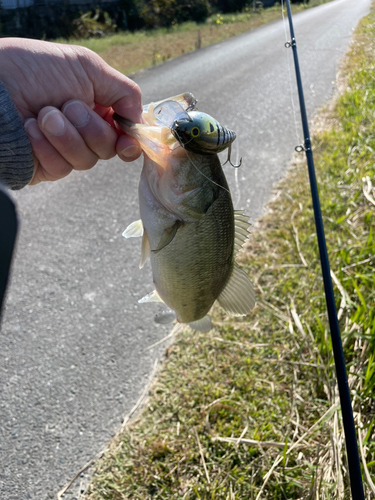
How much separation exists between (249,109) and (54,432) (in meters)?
7.07

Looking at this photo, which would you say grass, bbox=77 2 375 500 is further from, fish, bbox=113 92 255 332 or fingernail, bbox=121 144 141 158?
fingernail, bbox=121 144 141 158

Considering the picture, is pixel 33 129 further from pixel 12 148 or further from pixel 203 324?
pixel 203 324

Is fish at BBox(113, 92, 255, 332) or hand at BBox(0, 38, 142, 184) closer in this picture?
fish at BBox(113, 92, 255, 332)

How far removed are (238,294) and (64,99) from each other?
40.0 inches

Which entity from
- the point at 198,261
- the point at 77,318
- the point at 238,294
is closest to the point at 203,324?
the point at 238,294

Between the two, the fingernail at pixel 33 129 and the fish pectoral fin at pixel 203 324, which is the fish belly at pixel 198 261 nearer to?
the fish pectoral fin at pixel 203 324

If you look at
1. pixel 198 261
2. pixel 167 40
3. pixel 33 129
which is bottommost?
pixel 198 261

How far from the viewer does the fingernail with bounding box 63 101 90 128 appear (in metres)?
1.52

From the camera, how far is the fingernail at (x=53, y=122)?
4.79ft

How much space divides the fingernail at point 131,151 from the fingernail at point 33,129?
0.31 metres

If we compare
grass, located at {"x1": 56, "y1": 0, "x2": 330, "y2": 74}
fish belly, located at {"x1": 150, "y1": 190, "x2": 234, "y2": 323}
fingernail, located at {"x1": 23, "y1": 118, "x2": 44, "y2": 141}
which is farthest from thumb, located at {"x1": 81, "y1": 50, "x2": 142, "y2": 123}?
grass, located at {"x1": 56, "y1": 0, "x2": 330, "y2": 74}

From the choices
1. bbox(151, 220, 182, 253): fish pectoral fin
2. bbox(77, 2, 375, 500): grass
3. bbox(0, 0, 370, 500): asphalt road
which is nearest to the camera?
bbox(151, 220, 182, 253): fish pectoral fin

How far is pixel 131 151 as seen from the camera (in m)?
1.63

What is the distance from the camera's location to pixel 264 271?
3.63 metres
